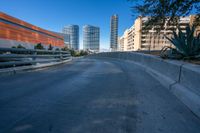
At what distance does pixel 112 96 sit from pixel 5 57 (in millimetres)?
4846

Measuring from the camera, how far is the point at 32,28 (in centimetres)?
6241

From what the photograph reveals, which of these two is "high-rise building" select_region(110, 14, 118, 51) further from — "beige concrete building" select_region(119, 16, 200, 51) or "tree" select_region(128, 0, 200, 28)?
"tree" select_region(128, 0, 200, 28)

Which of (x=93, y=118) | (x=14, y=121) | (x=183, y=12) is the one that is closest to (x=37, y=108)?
(x=14, y=121)

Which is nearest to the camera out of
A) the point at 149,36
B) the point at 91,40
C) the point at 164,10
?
the point at 164,10

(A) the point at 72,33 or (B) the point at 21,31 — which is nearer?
(B) the point at 21,31

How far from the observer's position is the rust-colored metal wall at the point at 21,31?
45.9 metres

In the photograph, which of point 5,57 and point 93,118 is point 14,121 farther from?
point 5,57

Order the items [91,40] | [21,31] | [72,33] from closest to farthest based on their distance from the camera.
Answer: [21,31], [91,40], [72,33]

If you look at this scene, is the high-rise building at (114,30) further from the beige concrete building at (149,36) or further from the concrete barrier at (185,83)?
the concrete barrier at (185,83)

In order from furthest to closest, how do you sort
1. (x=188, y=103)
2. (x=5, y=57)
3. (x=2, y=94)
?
(x=5, y=57)
(x=2, y=94)
(x=188, y=103)

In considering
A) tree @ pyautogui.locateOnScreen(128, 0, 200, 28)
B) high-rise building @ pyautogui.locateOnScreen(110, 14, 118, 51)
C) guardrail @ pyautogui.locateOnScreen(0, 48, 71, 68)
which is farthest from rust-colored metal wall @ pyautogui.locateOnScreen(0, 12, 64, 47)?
high-rise building @ pyautogui.locateOnScreen(110, 14, 118, 51)

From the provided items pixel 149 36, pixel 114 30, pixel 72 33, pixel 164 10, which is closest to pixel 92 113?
pixel 164 10

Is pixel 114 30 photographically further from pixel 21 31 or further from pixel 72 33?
pixel 21 31

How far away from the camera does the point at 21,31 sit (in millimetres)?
55219
